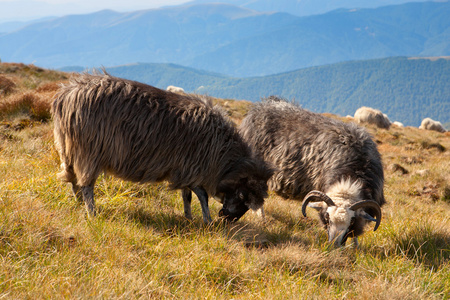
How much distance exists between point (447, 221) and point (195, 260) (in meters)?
4.21

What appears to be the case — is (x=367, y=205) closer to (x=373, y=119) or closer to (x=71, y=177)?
(x=71, y=177)

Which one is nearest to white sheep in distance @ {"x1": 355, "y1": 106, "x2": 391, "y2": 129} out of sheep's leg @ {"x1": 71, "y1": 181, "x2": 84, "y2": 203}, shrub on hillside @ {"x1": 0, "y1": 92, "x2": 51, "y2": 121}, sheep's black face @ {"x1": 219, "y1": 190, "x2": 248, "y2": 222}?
shrub on hillside @ {"x1": 0, "y1": 92, "x2": 51, "y2": 121}

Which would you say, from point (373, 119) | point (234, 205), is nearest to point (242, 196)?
point (234, 205)

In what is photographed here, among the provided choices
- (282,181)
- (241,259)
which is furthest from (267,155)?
(241,259)

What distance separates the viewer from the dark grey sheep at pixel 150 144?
4473 mm

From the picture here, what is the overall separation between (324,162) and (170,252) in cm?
303

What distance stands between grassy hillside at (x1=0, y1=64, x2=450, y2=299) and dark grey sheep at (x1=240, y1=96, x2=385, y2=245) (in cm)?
38

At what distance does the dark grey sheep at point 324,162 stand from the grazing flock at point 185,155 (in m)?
0.02

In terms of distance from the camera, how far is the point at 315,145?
6062 mm

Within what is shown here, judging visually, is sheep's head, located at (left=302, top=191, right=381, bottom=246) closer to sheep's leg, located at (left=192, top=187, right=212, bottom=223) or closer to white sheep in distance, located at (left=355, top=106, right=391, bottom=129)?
sheep's leg, located at (left=192, top=187, right=212, bottom=223)

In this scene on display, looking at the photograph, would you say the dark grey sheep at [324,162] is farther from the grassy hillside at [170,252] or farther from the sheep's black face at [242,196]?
the sheep's black face at [242,196]

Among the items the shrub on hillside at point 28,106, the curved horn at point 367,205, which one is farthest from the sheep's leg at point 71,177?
the shrub on hillside at point 28,106

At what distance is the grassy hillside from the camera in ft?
10.0

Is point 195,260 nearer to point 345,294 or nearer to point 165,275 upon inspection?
point 165,275
